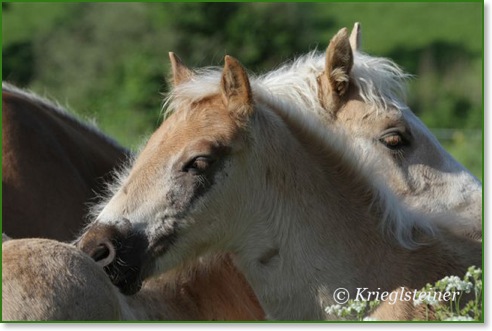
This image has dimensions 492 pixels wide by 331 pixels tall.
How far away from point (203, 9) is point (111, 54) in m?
6.00

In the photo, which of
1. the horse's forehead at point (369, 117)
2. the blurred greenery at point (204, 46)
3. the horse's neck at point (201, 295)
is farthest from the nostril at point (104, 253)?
the blurred greenery at point (204, 46)

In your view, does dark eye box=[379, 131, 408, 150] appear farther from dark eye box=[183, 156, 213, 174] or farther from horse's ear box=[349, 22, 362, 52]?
dark eye box=[183, 156, 213, 174]

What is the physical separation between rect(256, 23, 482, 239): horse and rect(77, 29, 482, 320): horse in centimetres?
40

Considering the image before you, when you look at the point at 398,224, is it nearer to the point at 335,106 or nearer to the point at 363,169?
the point at 363,169

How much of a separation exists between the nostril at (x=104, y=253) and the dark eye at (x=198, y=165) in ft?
1.51

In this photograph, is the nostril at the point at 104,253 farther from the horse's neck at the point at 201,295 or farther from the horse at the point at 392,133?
the horse at the point at 392,133

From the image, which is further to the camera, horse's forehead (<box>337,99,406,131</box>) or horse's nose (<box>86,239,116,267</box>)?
horse's forehead (<box>337,99,406,131</box>)

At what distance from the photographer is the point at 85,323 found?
3.56m

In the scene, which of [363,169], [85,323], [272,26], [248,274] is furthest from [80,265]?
[272,26]

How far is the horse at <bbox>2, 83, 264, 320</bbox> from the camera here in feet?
11.4

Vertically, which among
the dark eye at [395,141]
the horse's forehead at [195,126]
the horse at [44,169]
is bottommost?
the horse at [44,169]

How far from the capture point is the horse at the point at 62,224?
3484 mm

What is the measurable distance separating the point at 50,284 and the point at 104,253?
15.6 inches

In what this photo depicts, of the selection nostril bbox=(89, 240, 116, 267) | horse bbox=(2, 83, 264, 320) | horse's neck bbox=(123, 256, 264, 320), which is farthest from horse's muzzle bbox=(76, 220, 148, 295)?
horse's neck bbox=(123, 256, 264, 320)
